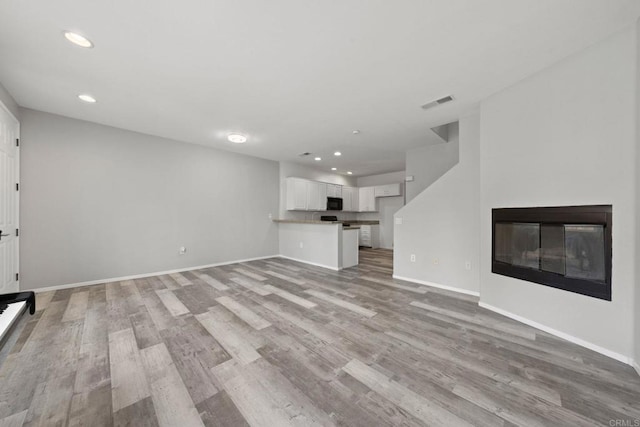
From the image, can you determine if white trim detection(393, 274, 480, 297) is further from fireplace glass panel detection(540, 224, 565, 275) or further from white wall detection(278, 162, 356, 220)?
white wall detection(278, 162, 356, 220)

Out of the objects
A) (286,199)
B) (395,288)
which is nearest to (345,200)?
(286,199)

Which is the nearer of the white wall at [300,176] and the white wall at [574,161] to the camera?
the white wall at [574,161]

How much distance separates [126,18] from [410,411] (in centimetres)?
331

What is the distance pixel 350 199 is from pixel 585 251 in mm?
6230

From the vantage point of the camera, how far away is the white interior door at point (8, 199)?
8.70ft

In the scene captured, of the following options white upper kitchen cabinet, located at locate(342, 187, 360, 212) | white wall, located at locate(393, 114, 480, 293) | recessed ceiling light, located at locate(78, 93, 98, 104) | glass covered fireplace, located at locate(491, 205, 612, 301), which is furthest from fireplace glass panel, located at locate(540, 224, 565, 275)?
white upper kitchen cabinet, located at locate(342, 187, 360, 212)

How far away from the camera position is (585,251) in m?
2.08

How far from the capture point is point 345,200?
790 cm

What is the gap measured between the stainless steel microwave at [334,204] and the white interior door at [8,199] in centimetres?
601

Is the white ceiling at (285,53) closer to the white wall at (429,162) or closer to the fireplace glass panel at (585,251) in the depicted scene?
the white wall at (429,162)

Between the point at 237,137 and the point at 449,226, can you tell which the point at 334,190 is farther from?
the point at 449,226

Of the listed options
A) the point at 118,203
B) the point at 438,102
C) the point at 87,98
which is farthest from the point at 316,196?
the point at 87,98

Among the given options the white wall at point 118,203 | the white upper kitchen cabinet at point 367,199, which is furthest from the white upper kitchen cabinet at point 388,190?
the white wall at point 118,203

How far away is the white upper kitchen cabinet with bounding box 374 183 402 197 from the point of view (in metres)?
7.27
